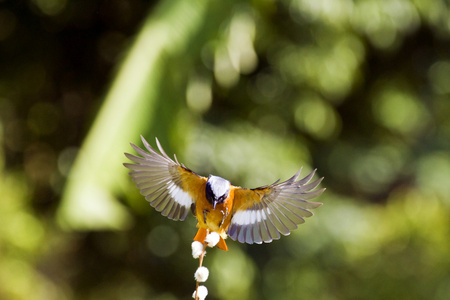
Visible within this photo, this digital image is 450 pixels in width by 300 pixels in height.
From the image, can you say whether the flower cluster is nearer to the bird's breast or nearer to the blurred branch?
the bird's breast

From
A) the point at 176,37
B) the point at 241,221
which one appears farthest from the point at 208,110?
the point at 241,221

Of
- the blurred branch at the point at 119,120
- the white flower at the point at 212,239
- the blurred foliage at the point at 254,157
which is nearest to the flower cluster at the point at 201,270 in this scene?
the white flower at the point at 212,239

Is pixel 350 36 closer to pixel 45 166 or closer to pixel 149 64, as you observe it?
pixel 149 64

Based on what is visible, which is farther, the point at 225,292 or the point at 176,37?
the point at 225,292

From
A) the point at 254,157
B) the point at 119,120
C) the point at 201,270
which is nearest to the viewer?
the point at 201,270

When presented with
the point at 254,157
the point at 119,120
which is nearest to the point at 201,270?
the point at 119,120

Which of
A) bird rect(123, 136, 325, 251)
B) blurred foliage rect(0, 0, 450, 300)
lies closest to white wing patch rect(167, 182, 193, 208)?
bird rect(123, 136, 325, 251)

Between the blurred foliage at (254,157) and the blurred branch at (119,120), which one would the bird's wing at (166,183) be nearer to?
the blurred branch at (119,120)

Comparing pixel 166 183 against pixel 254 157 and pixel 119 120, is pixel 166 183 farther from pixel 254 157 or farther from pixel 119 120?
pixel 254 157

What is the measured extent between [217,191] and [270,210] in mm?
60

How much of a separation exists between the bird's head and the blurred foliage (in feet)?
5.90

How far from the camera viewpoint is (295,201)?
0.37 metres

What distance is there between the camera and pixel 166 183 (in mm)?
396

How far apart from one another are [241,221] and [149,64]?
137 centimetres
